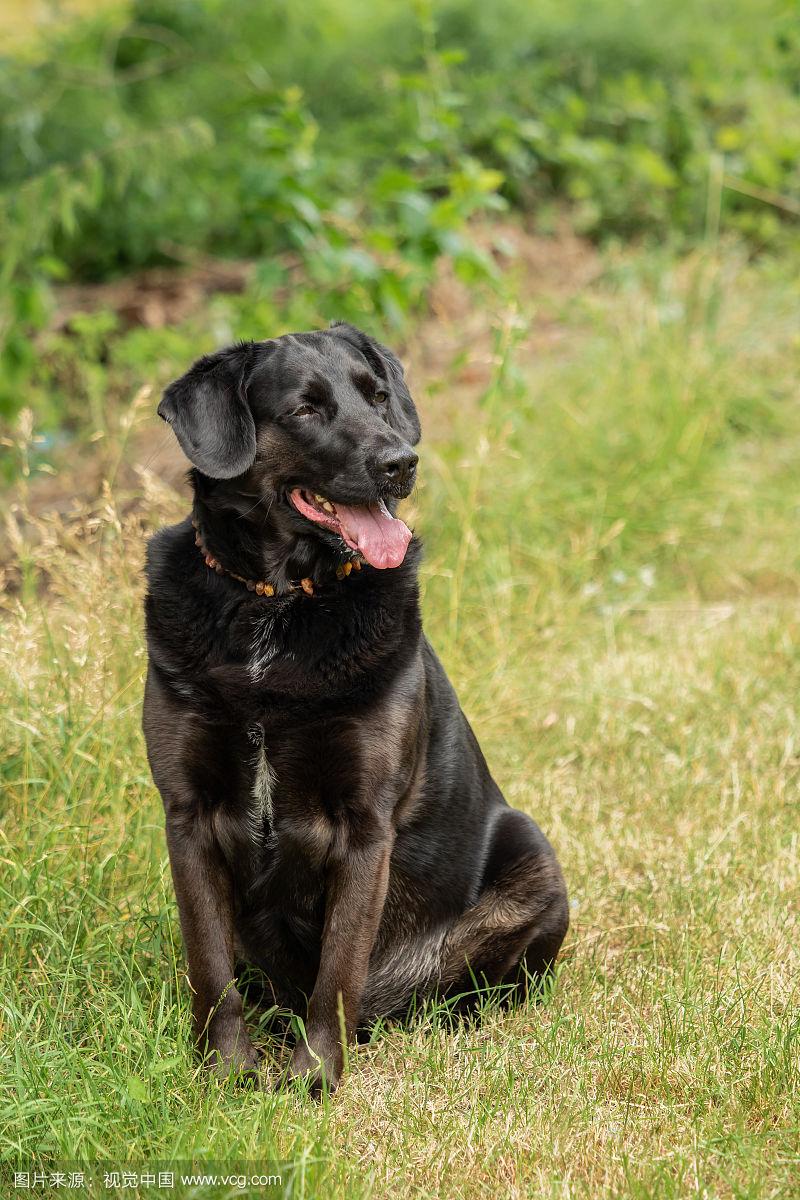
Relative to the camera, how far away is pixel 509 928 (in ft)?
10.3

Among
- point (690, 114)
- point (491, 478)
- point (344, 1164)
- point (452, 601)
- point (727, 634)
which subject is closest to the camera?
point (344, 1164)

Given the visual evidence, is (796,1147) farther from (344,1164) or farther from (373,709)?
(373,709)

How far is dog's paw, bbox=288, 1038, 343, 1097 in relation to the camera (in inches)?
106

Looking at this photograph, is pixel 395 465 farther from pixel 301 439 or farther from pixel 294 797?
pixel 294 797

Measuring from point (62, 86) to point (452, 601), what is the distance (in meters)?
4.81

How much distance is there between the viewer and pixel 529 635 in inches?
196

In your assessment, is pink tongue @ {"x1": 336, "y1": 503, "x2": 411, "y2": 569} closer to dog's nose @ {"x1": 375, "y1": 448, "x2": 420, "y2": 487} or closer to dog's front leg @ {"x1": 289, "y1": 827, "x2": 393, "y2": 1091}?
dog's nose @ {"x1": 375, "y1": 448, "x2": 420, "y2": 487}

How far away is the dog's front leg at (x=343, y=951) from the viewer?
2.74 meters

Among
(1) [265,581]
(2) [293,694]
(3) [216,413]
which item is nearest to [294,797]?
(2) [293,694]

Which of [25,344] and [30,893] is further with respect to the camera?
[25,344]

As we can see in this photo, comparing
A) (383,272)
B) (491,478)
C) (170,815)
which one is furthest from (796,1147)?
(383,272)

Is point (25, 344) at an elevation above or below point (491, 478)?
above

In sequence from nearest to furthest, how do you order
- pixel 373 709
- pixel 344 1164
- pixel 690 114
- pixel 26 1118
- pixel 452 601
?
pixel 344 1164 < pixel 26 1118 < pixel 373 709 < pixel 452 601 < pixel 690 114

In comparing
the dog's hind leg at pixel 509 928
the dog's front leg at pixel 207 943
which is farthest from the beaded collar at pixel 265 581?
the dog's hind leg at pixel 509 928
